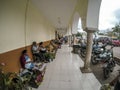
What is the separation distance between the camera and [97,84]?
4203 mm

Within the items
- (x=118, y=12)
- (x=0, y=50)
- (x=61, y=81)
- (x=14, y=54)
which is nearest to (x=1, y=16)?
(x=0, y=50)

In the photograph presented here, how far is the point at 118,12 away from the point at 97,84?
3093 mm

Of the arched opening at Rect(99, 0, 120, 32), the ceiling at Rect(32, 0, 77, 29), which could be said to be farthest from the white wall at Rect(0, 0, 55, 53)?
the arched opening at Rect(99, 0, 120, 32)

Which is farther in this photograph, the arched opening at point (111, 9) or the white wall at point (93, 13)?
the arched opening at point (111, 9)

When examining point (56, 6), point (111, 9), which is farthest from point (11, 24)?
point (111, 9)

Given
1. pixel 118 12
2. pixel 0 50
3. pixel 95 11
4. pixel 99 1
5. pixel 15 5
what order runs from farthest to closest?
pixel 118 12 < pixel 95 11 < pixel 99 1 < pixel 15 5 < pixel 0 50

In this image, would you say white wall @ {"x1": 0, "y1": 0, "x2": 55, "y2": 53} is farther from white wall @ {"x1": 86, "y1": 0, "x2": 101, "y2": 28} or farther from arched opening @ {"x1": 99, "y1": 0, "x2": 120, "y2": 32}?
arched opening @ {"x1": 99, "y1": 0, "x2": 120, "y2": 32}

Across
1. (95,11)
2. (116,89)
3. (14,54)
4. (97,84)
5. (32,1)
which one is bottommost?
(97,84)

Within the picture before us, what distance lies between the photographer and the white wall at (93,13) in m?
4.71

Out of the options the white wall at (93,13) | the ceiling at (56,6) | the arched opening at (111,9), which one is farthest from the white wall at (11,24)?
the arched opening at (111,9)

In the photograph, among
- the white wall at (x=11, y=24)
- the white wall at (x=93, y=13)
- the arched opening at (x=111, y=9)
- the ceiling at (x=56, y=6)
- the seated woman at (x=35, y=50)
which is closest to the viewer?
the white wall at (x=11, y=24)

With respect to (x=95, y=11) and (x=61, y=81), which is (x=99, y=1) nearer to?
(x=95, y=11)

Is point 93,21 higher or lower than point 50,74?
higher

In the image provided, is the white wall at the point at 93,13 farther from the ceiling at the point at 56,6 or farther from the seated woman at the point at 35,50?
the seated woman at the point at 35,50
